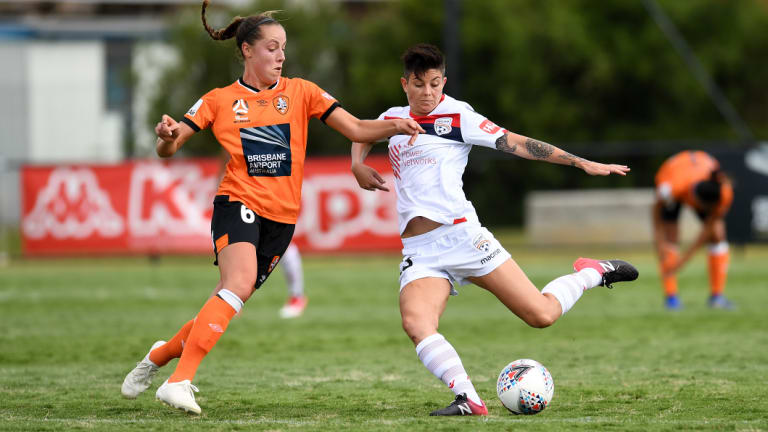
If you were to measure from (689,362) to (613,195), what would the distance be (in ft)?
47.0

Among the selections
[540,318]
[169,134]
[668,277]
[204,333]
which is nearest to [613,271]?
[540,318]

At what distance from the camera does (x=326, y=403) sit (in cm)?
638

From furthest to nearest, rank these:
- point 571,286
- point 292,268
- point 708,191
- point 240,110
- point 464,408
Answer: point 292,268 → point 708,191 → point 571,286 → point 240,110 → point 464,408

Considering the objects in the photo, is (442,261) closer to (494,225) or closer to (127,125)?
(494,225)

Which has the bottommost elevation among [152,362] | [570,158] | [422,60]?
[152,362]

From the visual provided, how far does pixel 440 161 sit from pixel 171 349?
1897 mm

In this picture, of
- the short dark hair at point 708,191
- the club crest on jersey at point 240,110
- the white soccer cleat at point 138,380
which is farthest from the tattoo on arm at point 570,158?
the short dark hair at point 708,191

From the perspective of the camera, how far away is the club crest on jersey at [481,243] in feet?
19.6

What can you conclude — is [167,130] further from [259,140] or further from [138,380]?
[138,380]

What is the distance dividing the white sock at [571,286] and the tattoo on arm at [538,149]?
805mm

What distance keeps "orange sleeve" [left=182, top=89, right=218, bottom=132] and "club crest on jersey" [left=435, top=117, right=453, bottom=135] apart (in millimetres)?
1282

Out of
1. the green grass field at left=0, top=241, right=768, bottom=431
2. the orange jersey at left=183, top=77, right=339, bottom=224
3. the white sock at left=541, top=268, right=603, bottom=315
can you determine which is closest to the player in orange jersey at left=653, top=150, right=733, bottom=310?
the green grass field at left=0, top=241, right=768, bottom=431

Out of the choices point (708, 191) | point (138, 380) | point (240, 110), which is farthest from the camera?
point (708, 191)

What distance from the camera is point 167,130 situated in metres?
5.76
